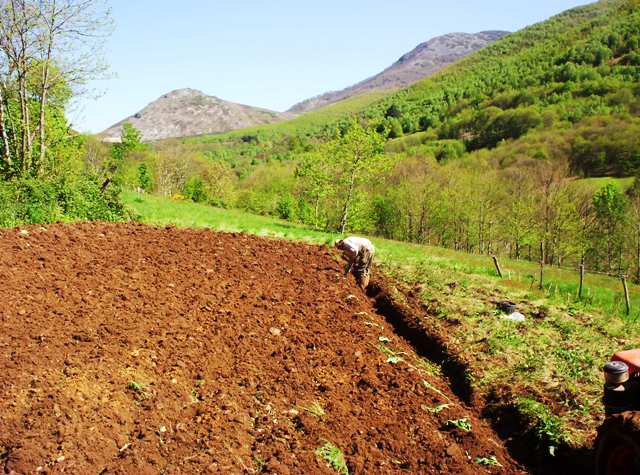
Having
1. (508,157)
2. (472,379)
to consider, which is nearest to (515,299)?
(472,379)

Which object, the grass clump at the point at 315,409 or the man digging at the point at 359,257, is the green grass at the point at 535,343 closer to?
the man digging at the point at 359,257

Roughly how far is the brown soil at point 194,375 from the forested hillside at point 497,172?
23.9 meters

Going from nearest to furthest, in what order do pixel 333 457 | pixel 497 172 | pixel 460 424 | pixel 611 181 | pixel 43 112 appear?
pixel 333 457, pixel 460 424, pixel 43 112, pixel 497 172, pixel 611 181

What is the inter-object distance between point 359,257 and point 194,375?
18.2 feet

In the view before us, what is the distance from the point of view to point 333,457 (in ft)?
14.6

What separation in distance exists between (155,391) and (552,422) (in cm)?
498

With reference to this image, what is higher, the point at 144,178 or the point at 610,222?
the point at 144,178

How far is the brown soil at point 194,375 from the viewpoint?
394cm

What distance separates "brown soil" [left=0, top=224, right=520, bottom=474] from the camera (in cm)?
394

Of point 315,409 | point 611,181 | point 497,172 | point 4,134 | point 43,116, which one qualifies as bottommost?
point 315,409

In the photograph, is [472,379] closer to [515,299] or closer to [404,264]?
[515,299]

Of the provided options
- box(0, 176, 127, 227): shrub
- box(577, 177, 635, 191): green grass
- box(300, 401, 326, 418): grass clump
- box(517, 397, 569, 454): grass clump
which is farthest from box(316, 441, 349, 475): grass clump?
box(577, 177, 635, 191): green grass

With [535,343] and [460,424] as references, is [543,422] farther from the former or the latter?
[535,343]

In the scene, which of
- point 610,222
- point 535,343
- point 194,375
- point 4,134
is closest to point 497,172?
point 610,222
